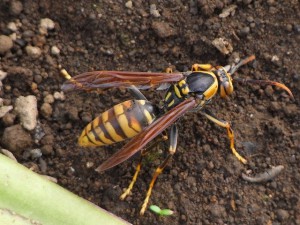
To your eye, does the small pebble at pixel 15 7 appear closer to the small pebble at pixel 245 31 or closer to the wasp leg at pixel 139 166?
the wasp leg at pixel 139 166

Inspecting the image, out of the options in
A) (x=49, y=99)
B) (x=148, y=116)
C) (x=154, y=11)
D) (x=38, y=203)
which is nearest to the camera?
(x=38, y=203)

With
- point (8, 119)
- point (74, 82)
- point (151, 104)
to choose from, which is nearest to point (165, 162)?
point (151, 104)

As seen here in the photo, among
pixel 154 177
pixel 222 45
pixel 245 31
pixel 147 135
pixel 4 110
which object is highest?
pixel 245 31

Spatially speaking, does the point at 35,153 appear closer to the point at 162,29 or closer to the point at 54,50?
the point at 54,50

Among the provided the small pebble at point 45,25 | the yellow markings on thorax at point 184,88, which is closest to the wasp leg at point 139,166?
the yellow markings on thorax at point 184,88

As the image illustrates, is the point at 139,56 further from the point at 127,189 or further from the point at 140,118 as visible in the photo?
the point at 127,189
